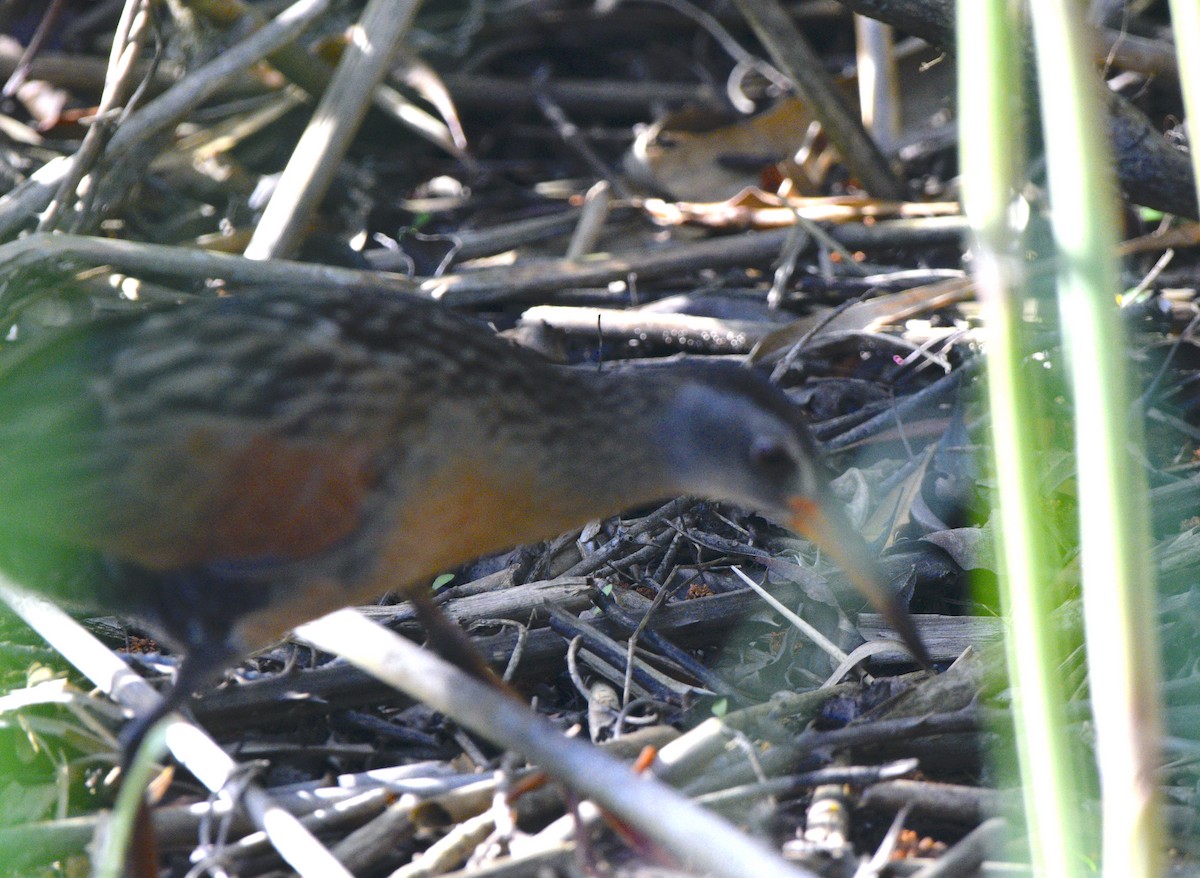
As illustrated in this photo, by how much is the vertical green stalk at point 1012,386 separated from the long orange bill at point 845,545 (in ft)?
4.08

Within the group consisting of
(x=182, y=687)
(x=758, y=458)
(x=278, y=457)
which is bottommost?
(x=182, y=687)

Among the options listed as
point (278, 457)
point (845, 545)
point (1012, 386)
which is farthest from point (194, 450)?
point (1012, 386)

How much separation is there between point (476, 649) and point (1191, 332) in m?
2.38

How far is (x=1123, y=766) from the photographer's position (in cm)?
143

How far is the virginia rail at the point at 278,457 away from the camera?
237 centimetres

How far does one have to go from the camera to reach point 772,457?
2.69 m

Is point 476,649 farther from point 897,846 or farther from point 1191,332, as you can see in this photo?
point 1191,332

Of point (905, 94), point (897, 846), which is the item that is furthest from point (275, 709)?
point (905, 94)

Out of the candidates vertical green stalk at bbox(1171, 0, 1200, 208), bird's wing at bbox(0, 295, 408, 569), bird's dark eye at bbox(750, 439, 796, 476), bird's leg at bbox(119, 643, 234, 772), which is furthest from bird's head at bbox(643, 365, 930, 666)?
vertical green stalk at bbox(1171, 0, 1200, 208)

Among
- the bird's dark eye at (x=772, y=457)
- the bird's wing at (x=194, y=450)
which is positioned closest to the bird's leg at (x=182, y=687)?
the bird's wing at (x=194, y=450)

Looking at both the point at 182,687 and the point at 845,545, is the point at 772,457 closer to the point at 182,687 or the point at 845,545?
the point at 845,545

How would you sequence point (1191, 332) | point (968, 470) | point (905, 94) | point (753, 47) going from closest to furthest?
point (968, 470) → point (1191, 332) → point (905, 94) → point (753, 47)

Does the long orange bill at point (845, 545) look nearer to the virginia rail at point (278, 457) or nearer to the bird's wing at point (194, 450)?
the virginia rail at point (278, 457)

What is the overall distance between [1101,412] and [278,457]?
59.5 inches
